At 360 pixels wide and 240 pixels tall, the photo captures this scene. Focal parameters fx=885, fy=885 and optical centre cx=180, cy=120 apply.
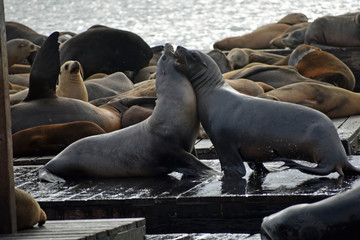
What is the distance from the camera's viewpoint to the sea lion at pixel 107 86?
1002 cm

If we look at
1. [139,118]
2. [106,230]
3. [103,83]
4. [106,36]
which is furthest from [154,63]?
[106,230]

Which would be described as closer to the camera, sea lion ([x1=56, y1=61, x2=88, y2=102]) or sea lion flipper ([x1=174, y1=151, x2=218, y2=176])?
sea lion flipper ([x1=174, y1=151, x2=218, y2=176])

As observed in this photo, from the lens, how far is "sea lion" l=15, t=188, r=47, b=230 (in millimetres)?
4066

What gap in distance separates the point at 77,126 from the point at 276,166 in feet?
6.20

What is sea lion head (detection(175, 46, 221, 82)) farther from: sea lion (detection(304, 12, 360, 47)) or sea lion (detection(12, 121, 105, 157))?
sea lion (detection(304, 12, 360, 47))

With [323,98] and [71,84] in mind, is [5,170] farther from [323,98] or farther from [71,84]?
[323,98]

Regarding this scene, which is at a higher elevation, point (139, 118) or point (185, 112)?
point (185, 112)

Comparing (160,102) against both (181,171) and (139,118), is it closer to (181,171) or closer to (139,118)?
(181,171)

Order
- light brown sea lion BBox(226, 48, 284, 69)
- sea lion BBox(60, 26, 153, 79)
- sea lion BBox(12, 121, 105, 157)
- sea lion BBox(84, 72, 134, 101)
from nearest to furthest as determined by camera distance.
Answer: sea lion BBox(12, 121, 105, 157) < sea lion BBox(84, 72, 134, 101) < sea lion BBox(60, 26, 153, 79) < light brown sea lion BBox(226, 48, 284, 69)

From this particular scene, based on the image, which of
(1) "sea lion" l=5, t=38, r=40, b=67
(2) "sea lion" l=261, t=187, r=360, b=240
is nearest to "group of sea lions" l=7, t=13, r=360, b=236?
(2) "sea lion" l=261, t=187, r=360, b=240

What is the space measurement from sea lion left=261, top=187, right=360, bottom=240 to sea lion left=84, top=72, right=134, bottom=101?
615 centimetres

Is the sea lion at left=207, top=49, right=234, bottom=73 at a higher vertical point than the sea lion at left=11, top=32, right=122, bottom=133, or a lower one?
lower

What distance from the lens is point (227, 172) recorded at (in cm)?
570

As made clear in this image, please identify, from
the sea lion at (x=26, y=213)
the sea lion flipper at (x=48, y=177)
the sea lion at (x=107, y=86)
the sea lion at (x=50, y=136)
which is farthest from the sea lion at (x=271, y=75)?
the sea lion at (x=26, y=213)
